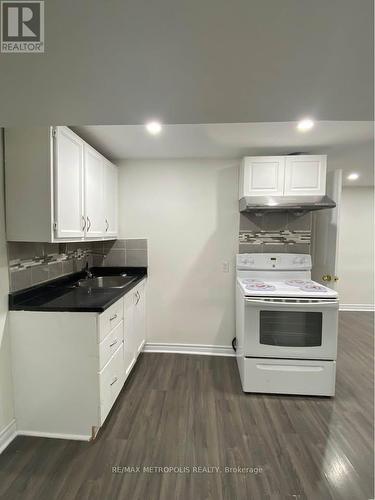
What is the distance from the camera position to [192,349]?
2.84 meters

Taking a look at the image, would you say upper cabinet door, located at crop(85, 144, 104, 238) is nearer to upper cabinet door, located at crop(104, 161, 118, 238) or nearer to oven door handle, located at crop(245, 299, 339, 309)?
upper cabinet door, located at crop(104, 161, 118, 238)

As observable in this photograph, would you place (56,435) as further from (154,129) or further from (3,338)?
(154,129)

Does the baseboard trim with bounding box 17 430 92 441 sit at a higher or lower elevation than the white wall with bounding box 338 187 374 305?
lower

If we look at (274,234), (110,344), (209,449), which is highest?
(274,234)

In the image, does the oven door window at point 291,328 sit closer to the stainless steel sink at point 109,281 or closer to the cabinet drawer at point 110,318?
the cabinet drawer at point 110,318

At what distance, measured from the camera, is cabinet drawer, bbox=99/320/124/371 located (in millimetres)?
1626

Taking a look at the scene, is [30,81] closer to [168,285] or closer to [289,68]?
[289,68]

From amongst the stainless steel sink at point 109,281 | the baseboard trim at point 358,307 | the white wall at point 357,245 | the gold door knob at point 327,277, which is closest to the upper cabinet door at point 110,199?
the stainless steel sink at point 109,281

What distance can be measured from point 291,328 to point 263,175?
1.48m

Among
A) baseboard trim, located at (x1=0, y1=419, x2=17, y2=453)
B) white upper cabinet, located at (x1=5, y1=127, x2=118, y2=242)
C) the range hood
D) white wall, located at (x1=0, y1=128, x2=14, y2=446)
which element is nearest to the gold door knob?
the range hood

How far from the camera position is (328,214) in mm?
2561

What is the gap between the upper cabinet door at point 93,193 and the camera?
1.97m

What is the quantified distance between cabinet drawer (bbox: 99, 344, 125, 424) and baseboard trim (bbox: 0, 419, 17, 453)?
24.7 inches

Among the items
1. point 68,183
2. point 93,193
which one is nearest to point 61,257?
point 93,193
